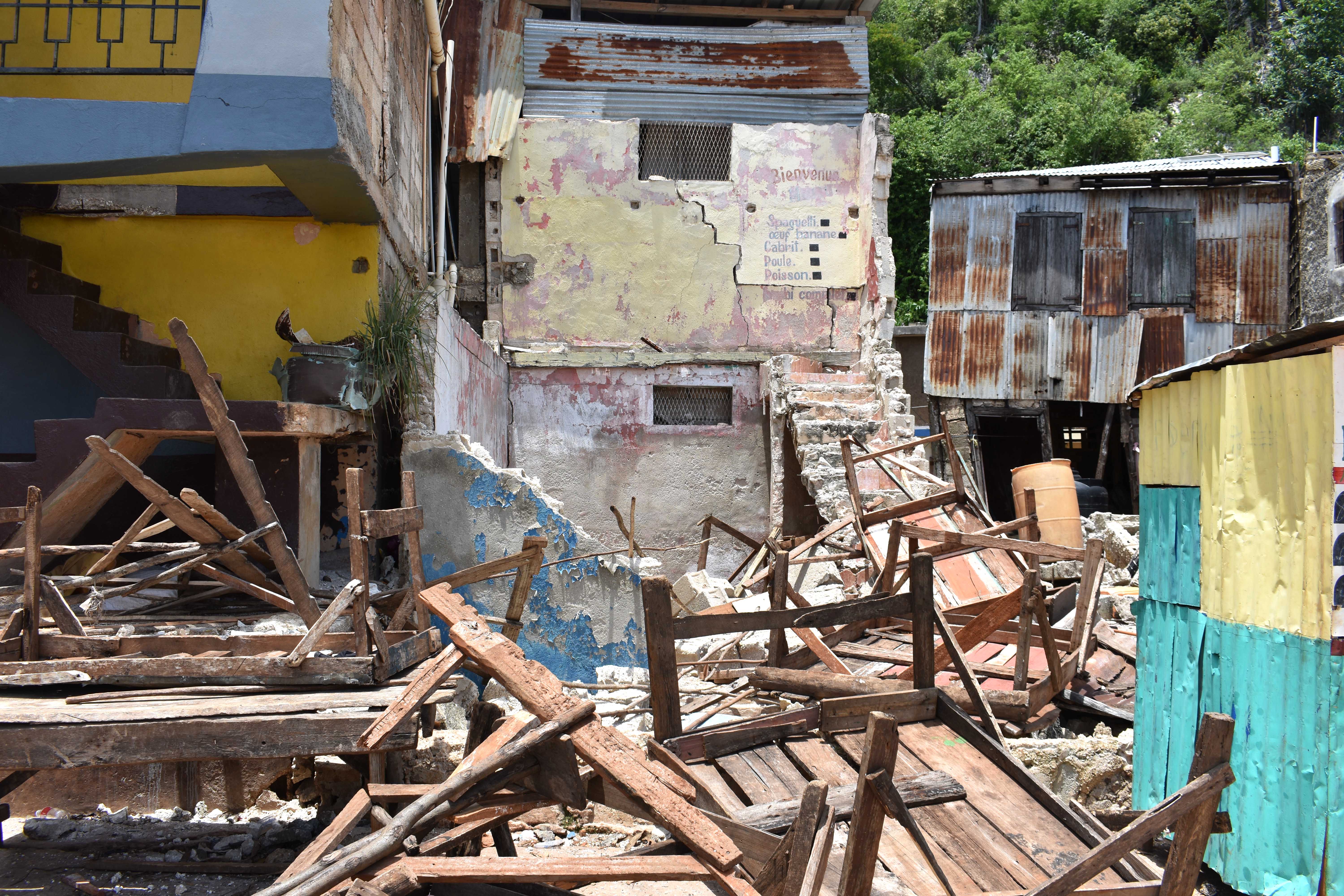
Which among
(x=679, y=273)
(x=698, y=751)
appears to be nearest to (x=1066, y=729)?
(x=698, y=751)

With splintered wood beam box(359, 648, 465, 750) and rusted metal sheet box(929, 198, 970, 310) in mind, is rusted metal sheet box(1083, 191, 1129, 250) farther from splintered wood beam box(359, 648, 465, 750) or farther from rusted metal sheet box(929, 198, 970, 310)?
splintered wood beam box(359, 648, 465, 750)

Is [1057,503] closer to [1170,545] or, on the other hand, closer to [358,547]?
[1170,545]

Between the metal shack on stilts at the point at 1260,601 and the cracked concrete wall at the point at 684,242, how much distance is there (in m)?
9.46

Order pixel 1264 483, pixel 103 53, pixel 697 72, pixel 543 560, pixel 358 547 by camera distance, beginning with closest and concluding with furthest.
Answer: pixel 358 547
pixel 1264 483
pixel 543 560
pixel 103 53
pixel 697 72

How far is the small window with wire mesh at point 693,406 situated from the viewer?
1452 centimetres

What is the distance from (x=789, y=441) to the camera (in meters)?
12.9

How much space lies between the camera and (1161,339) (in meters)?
17.1

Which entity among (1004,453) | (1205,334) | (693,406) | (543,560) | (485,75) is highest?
(485,75)

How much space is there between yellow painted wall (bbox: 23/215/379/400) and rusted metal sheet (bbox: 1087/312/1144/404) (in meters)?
14.1

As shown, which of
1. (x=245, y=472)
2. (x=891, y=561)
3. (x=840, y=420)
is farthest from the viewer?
(x=840, y=420)

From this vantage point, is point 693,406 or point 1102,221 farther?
point 1102,221

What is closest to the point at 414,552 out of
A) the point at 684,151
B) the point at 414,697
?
the point at 414,697

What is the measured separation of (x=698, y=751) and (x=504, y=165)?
1239cm

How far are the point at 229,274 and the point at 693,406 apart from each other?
26.5 ft
